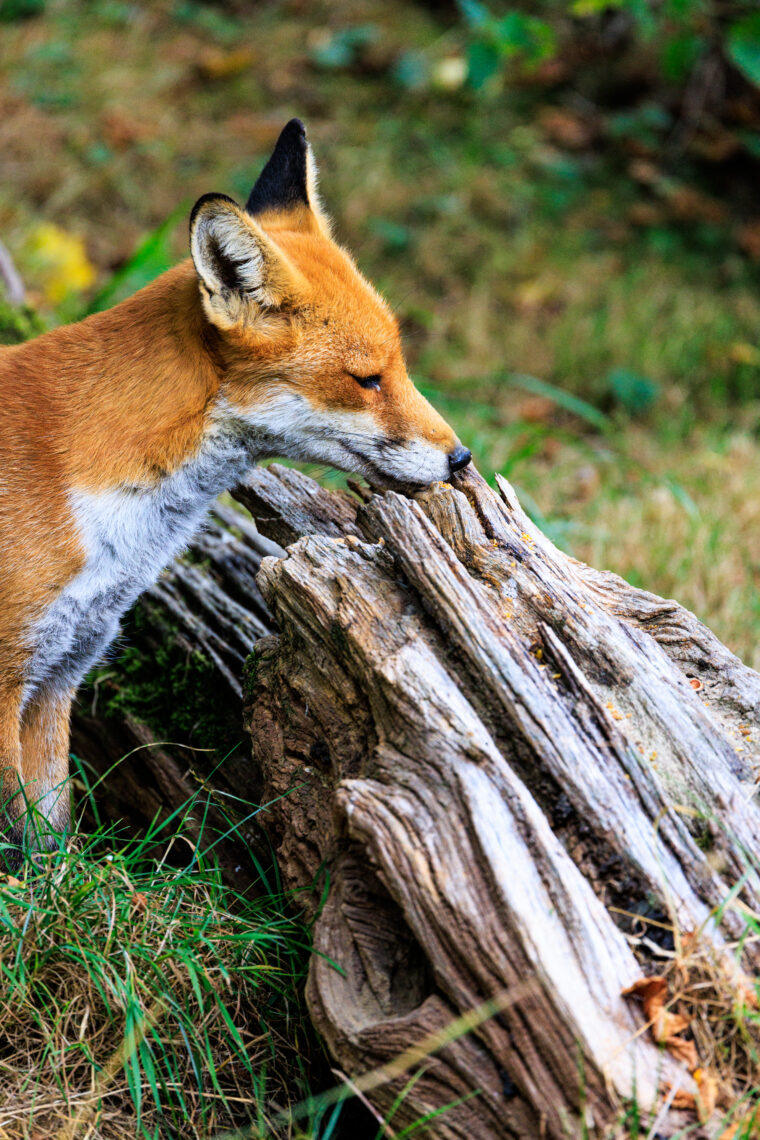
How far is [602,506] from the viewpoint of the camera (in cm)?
608

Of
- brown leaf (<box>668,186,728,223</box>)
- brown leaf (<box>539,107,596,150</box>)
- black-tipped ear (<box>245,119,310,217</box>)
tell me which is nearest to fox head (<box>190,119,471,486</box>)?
black-tipped ear (<box>245,119,310,217</box>)

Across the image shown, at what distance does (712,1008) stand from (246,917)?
55.5 inches

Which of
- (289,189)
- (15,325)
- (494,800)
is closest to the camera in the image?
(494,800)

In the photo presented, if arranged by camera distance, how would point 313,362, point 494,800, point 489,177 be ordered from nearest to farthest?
point 494,800, point 313,362, point 489,177

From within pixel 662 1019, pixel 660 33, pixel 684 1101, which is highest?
pixel 660 33

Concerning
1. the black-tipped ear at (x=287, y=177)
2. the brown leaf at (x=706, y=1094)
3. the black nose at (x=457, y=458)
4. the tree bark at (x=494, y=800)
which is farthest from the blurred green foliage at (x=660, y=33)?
the brown leaf at (x=706, y=1094)

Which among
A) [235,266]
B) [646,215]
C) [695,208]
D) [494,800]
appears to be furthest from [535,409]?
[494,800]

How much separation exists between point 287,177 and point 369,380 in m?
1.03

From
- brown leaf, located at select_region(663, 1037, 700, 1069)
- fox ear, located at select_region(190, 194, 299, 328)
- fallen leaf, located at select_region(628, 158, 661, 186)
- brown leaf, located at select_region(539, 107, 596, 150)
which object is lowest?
brown leaf, located at select_region(663, 1037, 700, 1069)

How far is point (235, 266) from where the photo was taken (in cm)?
311

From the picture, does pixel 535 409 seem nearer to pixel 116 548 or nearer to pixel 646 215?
pixel 646 215

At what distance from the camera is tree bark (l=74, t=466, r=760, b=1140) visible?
6.98ft

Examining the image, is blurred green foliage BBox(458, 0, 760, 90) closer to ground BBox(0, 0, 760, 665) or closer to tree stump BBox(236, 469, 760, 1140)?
ground BBox(0, 0, 760, 665)

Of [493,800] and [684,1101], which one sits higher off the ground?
[493,800]
